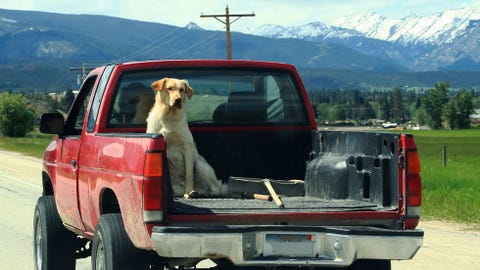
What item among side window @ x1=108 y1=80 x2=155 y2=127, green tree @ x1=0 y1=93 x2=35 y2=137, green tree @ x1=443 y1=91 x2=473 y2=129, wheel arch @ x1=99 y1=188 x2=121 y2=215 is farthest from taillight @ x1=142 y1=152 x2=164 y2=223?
green tree @ x1=443 y1=91 x2=473 y2=129

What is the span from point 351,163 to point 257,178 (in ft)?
4.09

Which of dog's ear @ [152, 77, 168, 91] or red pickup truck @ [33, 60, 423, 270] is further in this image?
dog's ear @ [152, 77, 168, 91]

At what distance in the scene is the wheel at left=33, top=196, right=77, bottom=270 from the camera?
8430mm

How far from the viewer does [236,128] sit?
7.95 m

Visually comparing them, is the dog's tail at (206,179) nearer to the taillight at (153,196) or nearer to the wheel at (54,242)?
the taillight at (153,196)

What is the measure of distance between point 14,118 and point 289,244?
14124cm

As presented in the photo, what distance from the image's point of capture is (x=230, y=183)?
7.57 meters

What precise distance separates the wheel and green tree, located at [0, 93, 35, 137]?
443 ft

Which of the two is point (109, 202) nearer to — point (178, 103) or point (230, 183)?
point (178, 103)

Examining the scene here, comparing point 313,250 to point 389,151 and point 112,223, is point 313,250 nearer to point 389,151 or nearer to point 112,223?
point 389,151

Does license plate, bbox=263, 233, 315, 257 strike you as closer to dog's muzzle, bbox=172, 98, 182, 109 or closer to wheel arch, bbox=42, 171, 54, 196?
dog's muzzle, bbox=172, 98, 182, 109

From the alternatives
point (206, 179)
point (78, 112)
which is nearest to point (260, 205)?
point (206, 179)

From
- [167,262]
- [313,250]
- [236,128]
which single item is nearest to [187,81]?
[236,128]

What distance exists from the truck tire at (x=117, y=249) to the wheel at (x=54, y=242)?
A: 2.24 m
